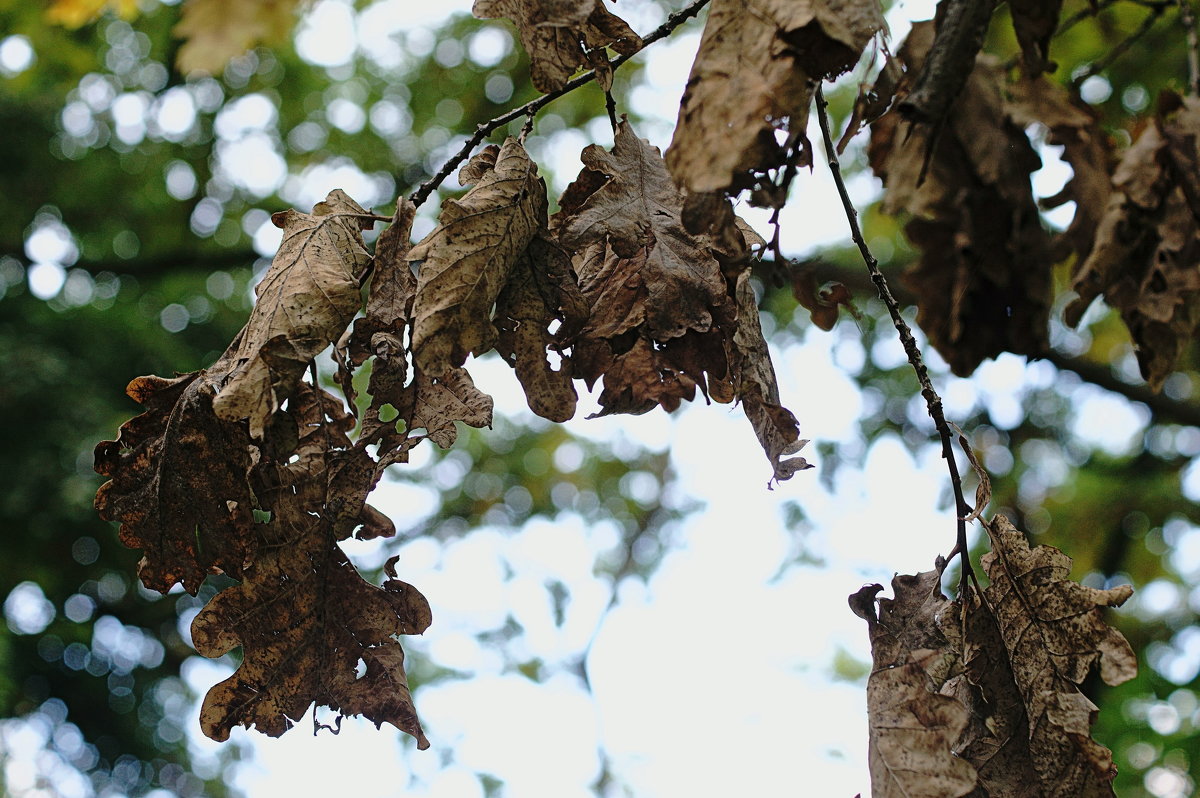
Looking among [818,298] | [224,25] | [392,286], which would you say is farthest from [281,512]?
[224,25]

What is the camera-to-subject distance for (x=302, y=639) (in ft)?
2.82

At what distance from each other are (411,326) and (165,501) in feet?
0.94

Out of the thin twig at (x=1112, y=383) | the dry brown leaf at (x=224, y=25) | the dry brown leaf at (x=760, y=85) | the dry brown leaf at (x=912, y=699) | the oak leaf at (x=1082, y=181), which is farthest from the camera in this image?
the thin twig at (x=1112, y=383)

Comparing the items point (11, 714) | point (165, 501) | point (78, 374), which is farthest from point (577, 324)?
point (11, 714)

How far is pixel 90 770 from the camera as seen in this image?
5.05m

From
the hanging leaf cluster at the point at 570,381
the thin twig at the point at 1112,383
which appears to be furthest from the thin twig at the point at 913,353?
the thin twig at the point at 1112,383

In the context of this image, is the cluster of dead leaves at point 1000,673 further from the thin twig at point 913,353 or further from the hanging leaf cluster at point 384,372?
the hanging leaf cluster at point 384,372

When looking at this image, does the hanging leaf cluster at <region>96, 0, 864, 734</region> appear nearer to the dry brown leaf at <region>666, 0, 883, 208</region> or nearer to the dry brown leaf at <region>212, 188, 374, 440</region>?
the dry brown leaf at <region>212, 188, 374, 440</region>

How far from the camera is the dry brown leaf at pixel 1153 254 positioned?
3.40 feet

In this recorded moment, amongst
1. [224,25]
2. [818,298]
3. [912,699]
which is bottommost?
[912,699]

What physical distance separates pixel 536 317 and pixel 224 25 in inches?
95.1

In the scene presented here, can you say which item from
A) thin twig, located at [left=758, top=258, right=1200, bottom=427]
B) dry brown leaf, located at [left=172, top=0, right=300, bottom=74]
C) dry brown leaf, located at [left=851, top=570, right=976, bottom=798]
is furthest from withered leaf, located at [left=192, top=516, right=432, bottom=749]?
dry brown leaf, located at [left=172, top=0, right=300, bottom=74]

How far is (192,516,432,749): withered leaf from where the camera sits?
84cm

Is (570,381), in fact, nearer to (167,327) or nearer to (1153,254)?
(1153,254)
